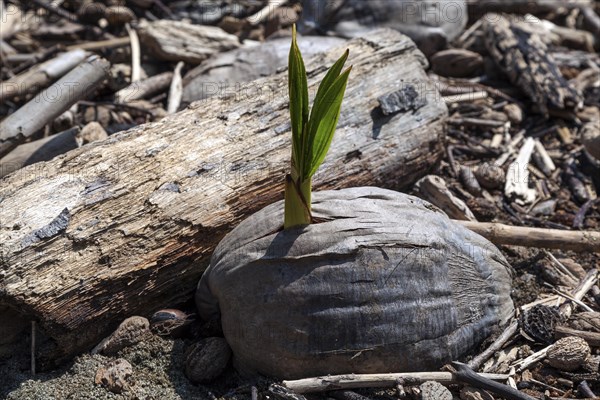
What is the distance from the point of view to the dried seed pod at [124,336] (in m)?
2.95

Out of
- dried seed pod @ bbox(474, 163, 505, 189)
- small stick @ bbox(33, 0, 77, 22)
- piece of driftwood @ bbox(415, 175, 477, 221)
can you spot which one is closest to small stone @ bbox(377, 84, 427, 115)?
piece of driftwood @ bbox(415, 175, 477, 221)

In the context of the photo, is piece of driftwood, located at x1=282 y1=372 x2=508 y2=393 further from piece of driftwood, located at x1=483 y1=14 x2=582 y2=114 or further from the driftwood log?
piece of driftwood, located at x1=483 y1=14 x2=582 y2=114

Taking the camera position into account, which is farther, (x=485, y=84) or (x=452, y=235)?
(x=485, y=84)

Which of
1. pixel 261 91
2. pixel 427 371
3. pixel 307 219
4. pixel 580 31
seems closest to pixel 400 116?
pixel 261 91

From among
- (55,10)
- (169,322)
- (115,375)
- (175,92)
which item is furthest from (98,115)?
(115,375)

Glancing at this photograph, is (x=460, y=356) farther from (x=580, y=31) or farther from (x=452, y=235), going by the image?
(x=580, y=31)

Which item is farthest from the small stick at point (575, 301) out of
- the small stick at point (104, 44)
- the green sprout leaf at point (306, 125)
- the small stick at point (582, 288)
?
the small stick at point (104, 44)

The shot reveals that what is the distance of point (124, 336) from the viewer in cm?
296

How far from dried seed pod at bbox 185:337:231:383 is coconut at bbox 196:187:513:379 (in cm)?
6

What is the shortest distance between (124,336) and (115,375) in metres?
0.18

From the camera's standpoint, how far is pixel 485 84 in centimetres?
502

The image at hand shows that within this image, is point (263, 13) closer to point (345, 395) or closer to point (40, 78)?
point (40, 78)

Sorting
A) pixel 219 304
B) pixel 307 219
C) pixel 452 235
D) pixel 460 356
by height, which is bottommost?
pixel 460 356

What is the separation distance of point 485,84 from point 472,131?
1.87 ft
